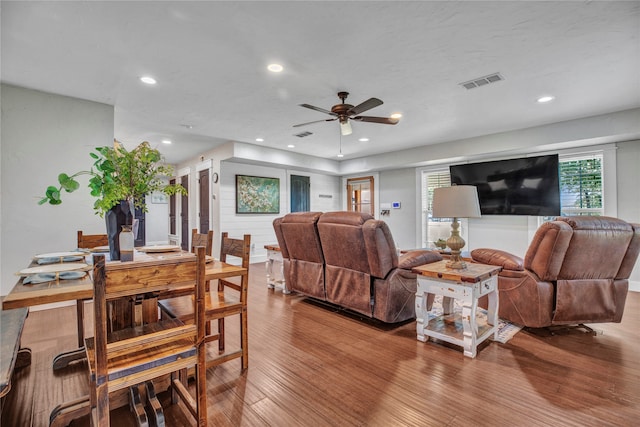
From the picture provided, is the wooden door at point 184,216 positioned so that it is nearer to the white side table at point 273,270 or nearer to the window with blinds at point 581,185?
the white side table at point 273,270

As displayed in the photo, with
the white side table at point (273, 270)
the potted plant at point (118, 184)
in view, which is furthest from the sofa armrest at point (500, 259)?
the potted plant at point (118, 184)

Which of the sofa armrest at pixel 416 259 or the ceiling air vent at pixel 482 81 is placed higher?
the ceiling air vent at pixel 482 81

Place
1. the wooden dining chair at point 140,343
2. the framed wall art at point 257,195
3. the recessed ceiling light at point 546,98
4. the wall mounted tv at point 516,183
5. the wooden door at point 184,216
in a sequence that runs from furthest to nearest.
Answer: the wooden door at point 184,216, the framed wall art at point 257,195, the wall mounted tv at point 516,183, the recessed ceiling light at point 546,98, the wooden dining chair at point 140,343

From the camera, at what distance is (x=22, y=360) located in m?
2.15

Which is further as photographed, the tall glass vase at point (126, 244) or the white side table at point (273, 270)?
the white side table at point (273, 270)

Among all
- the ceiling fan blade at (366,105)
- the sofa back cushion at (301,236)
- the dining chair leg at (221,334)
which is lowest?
the dining chair leg at (221,334)

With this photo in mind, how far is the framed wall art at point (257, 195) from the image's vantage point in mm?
6457

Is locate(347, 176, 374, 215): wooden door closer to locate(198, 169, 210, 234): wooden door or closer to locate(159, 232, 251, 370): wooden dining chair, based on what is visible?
locate(198, 169, 210, 234): wooden door

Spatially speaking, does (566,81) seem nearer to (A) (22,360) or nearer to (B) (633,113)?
(B) (633,113)

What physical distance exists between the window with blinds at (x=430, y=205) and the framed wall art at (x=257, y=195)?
→ 340 cm

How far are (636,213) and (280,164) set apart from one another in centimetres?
606

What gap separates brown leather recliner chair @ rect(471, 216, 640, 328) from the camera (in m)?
2.44

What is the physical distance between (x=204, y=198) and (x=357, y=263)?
16.7 feet

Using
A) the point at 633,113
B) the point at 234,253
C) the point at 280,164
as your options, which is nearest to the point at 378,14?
the point at 234,253
